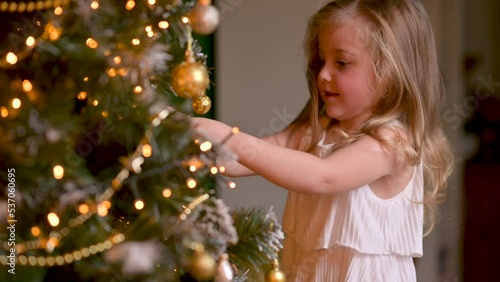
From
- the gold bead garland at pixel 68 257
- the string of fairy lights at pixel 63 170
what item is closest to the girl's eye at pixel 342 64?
the string of fairy lights at pixel 63 170

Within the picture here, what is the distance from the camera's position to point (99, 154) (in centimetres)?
80

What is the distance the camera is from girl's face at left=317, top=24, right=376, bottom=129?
43.1 inches

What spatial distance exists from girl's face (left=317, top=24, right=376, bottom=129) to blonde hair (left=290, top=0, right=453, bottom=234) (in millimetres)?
14

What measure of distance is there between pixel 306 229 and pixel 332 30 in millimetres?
325

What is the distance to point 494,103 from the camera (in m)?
1.90

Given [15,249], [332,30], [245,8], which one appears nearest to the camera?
[15,249]

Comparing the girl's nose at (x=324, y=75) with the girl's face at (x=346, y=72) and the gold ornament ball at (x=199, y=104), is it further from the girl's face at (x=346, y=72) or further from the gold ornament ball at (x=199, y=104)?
the gold ornament ball at (x=199, y=104)

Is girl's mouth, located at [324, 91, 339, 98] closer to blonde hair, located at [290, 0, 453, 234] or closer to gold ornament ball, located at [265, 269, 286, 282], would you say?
blonde hair, located at [290, 0, 453, 234]

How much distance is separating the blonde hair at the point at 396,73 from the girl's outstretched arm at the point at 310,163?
31mm

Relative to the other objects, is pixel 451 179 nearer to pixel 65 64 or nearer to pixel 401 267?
pixel 401 267

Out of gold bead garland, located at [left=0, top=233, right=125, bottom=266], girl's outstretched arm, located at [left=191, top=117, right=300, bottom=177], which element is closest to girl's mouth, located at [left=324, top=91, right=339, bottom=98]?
girl's outstretched arm, located at [left=191, top=117, right=300, bottom=177]

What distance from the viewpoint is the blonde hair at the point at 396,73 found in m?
1.10

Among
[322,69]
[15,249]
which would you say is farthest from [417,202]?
[15,249]

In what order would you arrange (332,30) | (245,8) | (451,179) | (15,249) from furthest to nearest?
(451,179), (245,8), (332,30), (15,249)
